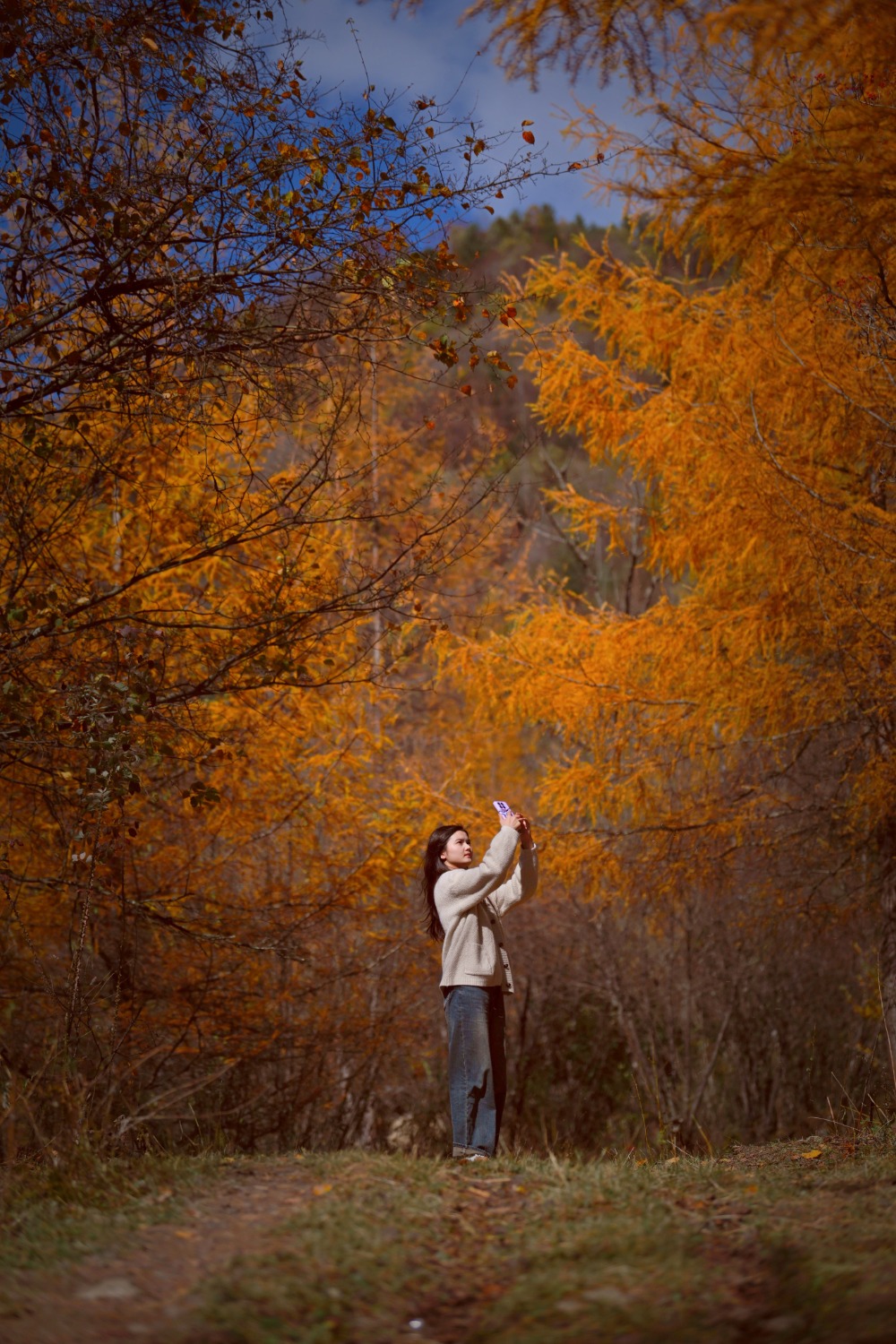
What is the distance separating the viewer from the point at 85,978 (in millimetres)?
7660

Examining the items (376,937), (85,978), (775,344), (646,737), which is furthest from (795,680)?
(85,978)

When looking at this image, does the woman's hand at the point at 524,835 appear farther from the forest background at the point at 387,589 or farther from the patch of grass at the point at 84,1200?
the patch of grass at the point at 84,1200

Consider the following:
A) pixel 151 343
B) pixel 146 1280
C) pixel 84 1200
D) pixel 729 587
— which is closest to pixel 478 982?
pixel 84 1200

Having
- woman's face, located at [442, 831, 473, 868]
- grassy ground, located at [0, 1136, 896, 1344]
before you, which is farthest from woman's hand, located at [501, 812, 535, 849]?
grassy ground, located at [0, 1136, 896, 1344]

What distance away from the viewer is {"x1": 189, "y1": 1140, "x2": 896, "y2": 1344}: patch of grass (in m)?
2.38

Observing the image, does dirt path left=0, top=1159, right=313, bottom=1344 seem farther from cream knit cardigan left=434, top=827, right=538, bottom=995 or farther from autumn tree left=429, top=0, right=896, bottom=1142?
autumn tree left=429, top=0, right=896, bottom=1142

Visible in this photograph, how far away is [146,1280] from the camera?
2.70m

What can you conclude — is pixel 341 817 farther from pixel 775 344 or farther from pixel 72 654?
pixel 775 344

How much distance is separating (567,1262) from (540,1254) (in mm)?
97

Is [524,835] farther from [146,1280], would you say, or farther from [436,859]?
[146,1280]

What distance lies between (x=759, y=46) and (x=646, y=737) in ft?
16.7

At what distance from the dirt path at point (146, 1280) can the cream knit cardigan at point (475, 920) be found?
62.3 inches

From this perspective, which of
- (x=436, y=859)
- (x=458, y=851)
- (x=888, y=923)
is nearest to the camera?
(x=458, y=851)

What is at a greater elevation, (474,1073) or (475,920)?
(475,920)
